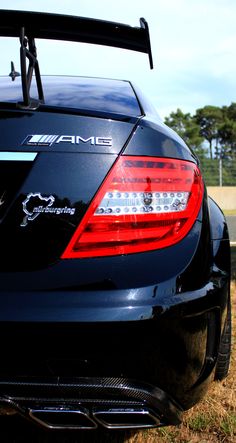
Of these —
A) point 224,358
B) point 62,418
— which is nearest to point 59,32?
point 62,418

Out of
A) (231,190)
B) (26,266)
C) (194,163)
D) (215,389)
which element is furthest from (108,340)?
(231,190)

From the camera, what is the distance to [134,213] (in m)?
1.46

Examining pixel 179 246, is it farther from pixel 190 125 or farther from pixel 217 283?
pixel 190 125

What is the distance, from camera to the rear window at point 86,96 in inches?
62.5

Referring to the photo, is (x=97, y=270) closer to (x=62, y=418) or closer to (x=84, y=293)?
(x=84, y=293)

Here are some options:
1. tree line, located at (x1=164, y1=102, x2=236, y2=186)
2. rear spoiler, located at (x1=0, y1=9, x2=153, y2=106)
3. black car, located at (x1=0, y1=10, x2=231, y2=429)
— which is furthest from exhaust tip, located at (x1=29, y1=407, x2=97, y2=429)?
tree line, located at (x1=164, y1=102, x2=236, y2=186)

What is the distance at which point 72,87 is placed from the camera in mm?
1992

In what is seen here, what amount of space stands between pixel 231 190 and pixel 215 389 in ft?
74.4

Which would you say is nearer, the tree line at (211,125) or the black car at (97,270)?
the black car at (97,270)

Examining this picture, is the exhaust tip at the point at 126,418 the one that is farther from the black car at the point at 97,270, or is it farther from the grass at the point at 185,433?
the grass at the point at 185,433

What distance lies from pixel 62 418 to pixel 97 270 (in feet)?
1.49

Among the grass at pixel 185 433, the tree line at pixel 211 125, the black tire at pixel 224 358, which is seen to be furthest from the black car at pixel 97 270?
the tree line at pixel 211 125

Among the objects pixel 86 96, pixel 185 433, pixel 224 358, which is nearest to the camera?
pixel 86 96

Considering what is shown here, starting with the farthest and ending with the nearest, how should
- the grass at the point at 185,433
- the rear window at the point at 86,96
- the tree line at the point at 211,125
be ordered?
the tree line at the point at 211,125, the grass at the point at 185,433, the rear window at the point at 86,96
